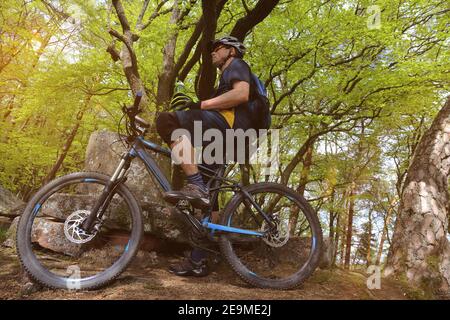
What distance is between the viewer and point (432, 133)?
403 centimetres

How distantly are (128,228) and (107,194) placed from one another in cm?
90

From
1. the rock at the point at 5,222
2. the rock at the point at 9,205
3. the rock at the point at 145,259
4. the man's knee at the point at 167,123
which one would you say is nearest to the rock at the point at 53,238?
the rock at the point at 145,259

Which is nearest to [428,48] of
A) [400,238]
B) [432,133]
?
[432,133]

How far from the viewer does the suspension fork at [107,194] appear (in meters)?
2.89

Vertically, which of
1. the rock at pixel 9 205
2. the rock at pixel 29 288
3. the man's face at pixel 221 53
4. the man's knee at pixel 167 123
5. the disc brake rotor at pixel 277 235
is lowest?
the rock at pixel 29 288

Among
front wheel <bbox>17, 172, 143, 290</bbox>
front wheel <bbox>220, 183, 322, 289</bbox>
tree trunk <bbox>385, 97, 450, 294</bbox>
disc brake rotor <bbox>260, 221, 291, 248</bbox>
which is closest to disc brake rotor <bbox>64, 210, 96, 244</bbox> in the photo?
front wheel <bbox>17, 172, 143, 290</bbox>

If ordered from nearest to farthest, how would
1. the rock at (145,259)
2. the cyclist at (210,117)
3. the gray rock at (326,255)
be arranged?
the cyclist at (210,117) < the rock at (145,259) < the gray rock at (326,255)

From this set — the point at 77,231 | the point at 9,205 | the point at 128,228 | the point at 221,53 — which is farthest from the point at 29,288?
the point at 9,205

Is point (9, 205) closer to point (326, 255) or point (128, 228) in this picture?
point (128, 228)

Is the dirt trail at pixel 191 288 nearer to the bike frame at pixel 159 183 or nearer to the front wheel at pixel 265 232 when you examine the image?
the front wheel at pixel 265 232

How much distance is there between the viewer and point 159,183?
3262 millimetres

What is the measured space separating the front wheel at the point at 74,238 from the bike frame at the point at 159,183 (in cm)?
8

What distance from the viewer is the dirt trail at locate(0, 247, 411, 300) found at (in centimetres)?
263
